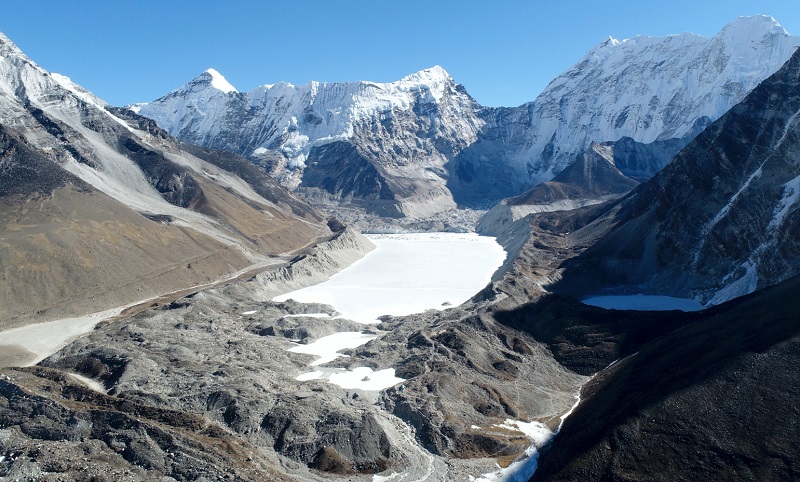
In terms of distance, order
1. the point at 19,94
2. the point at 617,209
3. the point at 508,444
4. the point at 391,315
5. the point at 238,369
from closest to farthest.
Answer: the point at 508,444 < the point at 238,369 < the point at 391,315 < the point at 617,209 < the point at 19,94

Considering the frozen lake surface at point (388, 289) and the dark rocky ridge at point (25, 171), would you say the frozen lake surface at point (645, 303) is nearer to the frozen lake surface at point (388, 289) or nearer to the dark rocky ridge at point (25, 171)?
the frozen lake surface at point (388, 289)

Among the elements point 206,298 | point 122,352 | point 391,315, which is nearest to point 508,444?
point 122,352

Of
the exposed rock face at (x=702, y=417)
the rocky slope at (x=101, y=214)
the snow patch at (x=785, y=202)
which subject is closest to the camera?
the exposed rock face at (x=702, y=417)

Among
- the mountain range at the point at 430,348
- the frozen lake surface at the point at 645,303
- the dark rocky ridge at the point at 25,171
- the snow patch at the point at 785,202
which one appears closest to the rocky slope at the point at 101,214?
the dark rocky ridge at the point at 25,171

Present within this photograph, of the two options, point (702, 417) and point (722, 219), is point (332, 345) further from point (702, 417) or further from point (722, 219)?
point (722, 219)

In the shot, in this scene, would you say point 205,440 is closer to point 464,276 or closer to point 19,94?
point 464,276

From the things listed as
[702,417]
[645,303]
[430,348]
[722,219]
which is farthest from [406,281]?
[702,417]
